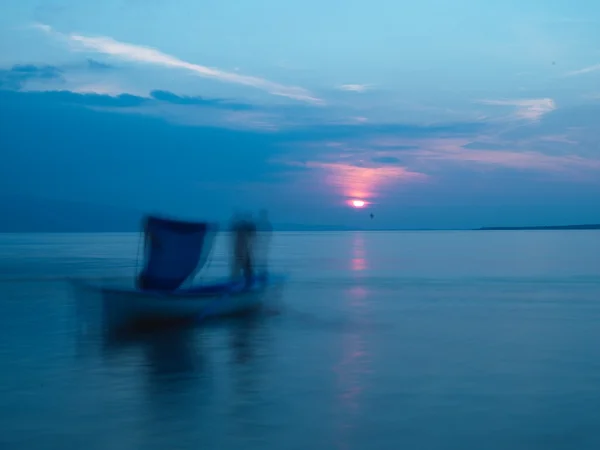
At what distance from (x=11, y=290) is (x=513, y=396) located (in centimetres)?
1826

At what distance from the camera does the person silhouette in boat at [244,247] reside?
17.0 meters

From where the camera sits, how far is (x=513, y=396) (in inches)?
346

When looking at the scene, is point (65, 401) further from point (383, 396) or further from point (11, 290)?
point (11, 290)

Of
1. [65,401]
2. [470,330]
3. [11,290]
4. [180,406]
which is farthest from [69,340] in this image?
[11,290]

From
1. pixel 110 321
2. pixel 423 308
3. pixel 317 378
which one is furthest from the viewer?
pixel 423 308

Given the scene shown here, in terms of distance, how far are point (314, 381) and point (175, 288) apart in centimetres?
678

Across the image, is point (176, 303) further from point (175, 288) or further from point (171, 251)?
point (171, 251)

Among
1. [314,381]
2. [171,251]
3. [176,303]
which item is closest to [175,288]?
[171,251]

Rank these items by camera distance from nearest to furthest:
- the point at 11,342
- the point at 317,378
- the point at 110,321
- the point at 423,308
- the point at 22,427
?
the point at 22,427 → the point at 317,378 → the point at 11,342 → the point at 110,321 → the point at 423,308

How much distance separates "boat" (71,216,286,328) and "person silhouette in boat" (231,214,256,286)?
28 cm

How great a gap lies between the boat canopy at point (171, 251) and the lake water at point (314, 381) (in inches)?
59.1

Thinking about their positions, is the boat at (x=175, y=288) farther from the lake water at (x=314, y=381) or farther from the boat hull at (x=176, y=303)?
the lake water at (x=314, y=381)

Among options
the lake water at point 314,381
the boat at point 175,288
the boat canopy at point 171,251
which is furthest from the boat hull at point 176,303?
the boat canopy at point 171,251

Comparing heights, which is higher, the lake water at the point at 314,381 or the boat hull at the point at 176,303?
the boat hull at the point at 176,303
